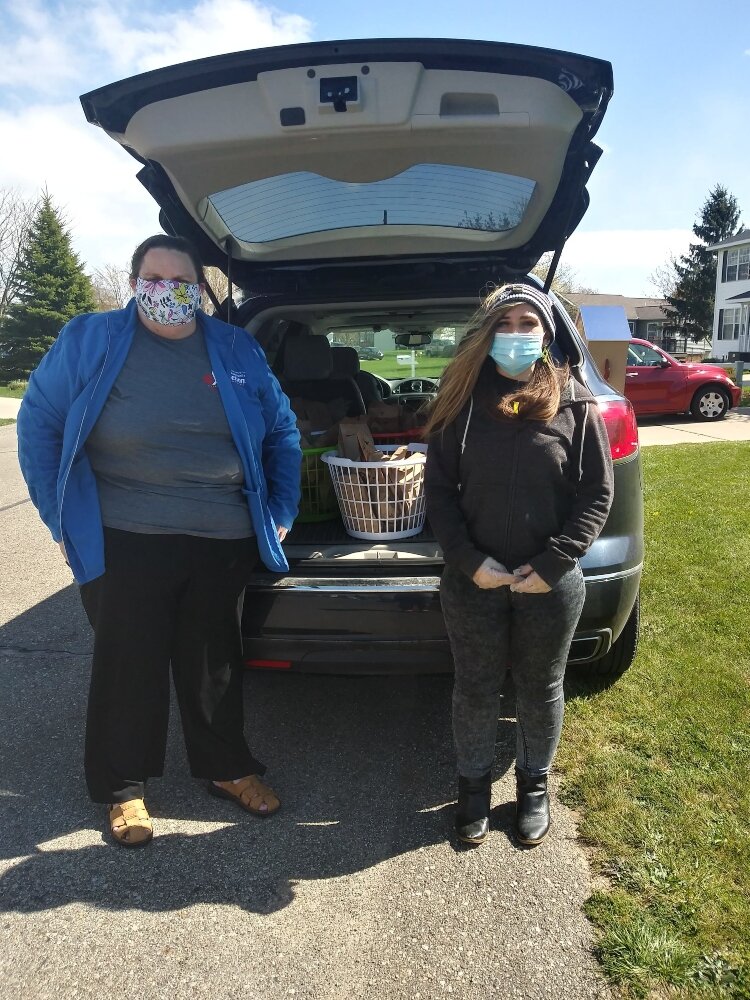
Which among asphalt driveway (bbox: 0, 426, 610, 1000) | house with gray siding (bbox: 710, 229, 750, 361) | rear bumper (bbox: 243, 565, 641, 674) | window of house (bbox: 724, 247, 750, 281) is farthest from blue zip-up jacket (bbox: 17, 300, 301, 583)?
window of house (bbox: 724, 247, 750, 281)

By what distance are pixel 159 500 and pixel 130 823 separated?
1.07 metres

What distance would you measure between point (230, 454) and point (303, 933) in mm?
1422

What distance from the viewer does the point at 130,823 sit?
250cm

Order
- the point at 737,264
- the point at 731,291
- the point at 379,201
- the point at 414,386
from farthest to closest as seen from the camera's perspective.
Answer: the point at 731,291 < the point at 737,264 < the point at 414,386 < the point at 379,201

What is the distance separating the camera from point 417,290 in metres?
3.41

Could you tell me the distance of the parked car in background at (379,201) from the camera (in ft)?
7.41

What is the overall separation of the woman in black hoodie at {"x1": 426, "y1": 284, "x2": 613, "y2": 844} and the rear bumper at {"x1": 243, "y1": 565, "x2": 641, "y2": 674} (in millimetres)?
159

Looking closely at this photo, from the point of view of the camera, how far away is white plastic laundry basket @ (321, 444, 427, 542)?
289cm

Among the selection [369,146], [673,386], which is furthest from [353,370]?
[673,386]

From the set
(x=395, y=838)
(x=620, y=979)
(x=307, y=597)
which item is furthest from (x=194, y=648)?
(x=620, y=979)

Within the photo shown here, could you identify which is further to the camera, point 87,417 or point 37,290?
point 37,290

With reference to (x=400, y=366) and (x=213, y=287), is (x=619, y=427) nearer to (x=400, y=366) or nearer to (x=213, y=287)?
(x=400, y=366)

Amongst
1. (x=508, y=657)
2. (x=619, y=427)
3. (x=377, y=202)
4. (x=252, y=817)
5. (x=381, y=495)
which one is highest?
(x=377, y=202)

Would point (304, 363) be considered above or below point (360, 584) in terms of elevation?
above
